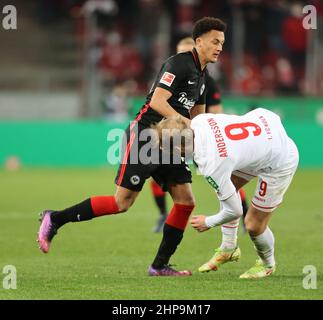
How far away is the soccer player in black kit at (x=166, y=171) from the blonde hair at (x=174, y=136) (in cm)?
76

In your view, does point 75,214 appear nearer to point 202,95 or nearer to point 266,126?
point 202,95

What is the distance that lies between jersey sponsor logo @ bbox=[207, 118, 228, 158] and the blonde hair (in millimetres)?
195

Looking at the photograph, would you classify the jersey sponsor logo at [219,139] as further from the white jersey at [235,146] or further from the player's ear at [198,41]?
the player's ear at [198,41]

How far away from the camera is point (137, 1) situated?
25.8 m

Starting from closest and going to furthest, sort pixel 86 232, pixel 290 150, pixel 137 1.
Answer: pixel 290 150
pixel 86 232
pixel 137 1

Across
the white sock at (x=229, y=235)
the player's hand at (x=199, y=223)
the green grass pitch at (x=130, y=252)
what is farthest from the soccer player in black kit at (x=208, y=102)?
Answer: the player's hand at (x=199, y=223)

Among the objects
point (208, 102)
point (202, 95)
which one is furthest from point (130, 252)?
point (208, 102)

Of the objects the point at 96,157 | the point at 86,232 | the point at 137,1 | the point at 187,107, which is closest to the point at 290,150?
the point at 187,107

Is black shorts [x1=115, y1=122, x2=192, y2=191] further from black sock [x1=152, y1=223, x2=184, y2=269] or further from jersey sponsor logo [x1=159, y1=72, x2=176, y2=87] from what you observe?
jersey sponsor logo [x1=159, y1=72, x2=176, y2=87]

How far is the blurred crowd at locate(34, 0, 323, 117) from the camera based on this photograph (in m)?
23.4

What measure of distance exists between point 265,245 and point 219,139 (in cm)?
132

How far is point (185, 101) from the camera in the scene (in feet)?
27.3

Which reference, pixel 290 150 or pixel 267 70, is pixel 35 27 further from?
pixel 290 150
